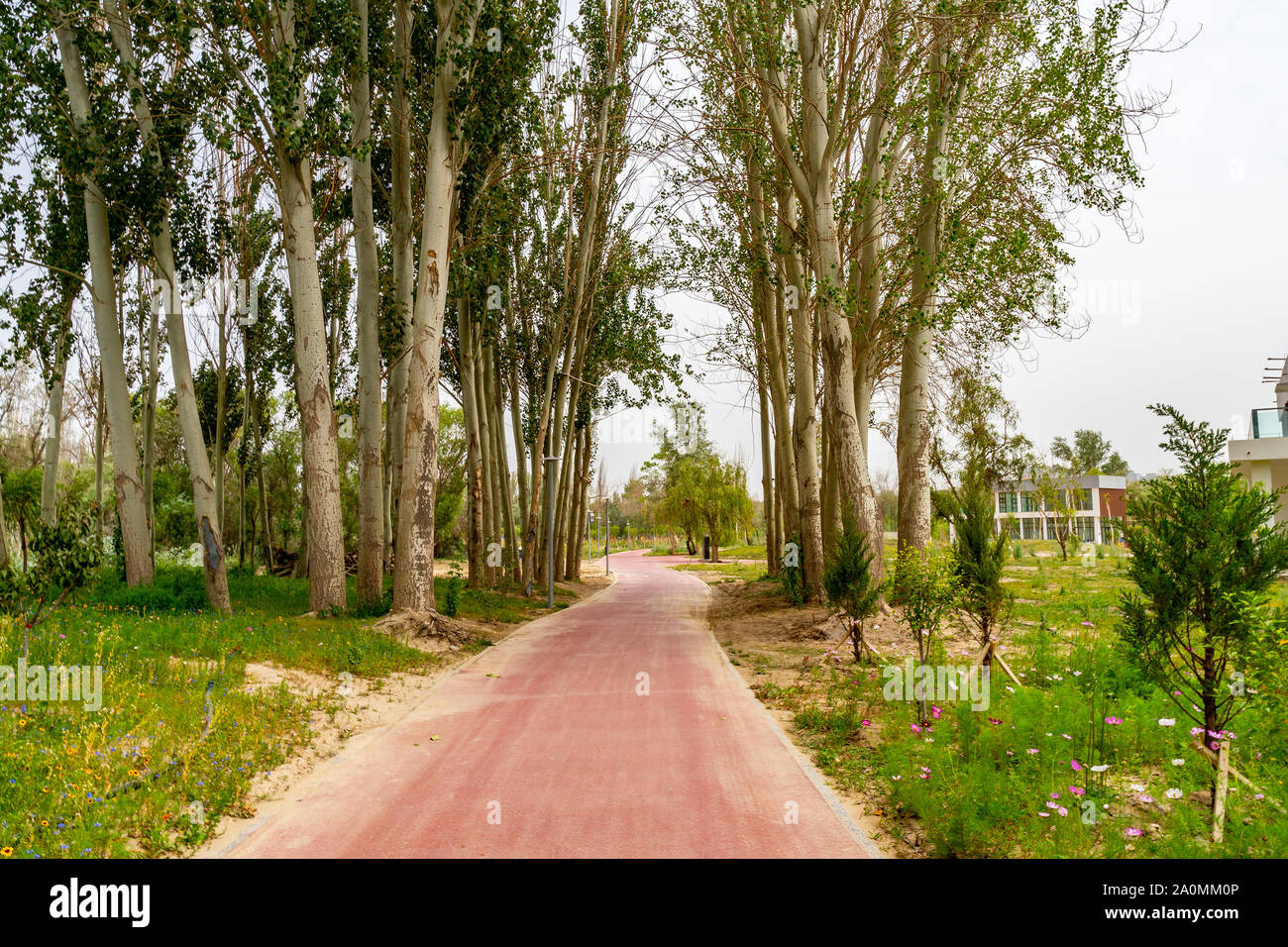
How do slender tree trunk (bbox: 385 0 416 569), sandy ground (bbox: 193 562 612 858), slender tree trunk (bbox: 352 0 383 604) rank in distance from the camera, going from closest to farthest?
sandy ground (bbox: 193 562 612 858) → slender tree trunk (bbox: 352 0 383 604) → slender tree trunk (bbox: 385 0 416 569)

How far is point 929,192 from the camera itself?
16078mm

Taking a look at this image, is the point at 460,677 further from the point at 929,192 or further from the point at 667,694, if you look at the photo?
the point at 929,192

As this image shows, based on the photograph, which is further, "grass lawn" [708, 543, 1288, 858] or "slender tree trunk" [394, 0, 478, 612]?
"slender tree trunk" [394, 0, 478, 612]

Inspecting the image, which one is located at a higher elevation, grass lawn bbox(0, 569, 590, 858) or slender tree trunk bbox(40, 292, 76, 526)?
slender tree trunk bbox(40, 292, 76, 526)

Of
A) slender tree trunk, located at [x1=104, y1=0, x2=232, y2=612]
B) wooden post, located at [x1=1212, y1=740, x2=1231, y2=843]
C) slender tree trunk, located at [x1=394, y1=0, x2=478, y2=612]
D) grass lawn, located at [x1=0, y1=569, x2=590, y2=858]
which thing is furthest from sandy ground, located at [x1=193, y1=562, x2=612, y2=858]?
wooden post, located at [x1=1212, y1=740, x2=1231, y2=843]

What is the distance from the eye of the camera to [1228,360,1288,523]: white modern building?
2656 centimetres

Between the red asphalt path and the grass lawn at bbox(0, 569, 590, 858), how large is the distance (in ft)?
1.75

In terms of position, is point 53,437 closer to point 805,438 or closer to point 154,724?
point 154,724

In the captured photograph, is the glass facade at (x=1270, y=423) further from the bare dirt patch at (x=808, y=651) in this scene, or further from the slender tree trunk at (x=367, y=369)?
the slender tree trunk at (x=367, y=369)

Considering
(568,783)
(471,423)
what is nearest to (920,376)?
(471,423)

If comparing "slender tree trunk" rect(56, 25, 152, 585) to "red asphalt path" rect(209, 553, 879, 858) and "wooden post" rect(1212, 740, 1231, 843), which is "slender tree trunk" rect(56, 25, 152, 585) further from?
"wooden post" rect(1212, 740, 1231, 843)

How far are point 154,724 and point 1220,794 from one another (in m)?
7.89
